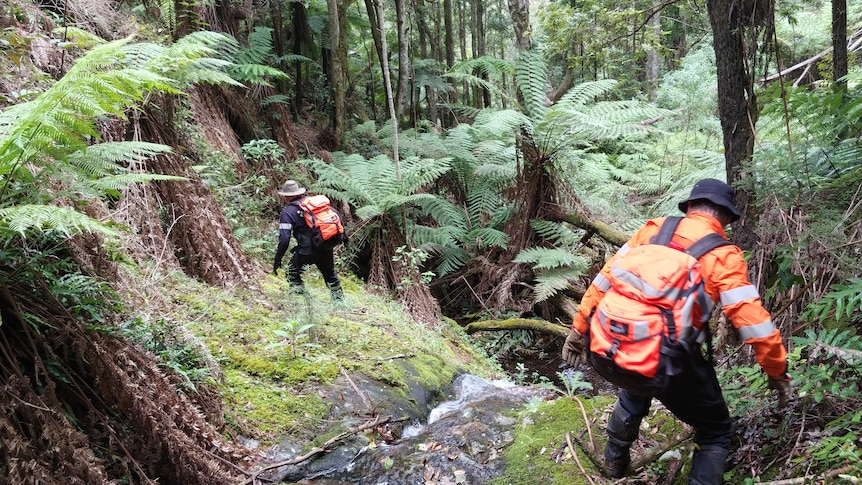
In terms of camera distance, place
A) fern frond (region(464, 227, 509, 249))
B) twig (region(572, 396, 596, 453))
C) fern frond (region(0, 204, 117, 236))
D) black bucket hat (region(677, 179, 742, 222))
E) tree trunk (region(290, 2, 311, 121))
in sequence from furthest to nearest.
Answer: tree trunk (region(290, 2, 311, 121)) < fern frond (region(464, 227, 509, 249)) < twig (region(572, 396, 596, 453)) < black bucket hat (region(677, 179, 742, 222)) < fern frond (region(0, 204, 117, 236))

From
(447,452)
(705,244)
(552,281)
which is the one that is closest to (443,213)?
(552,281)

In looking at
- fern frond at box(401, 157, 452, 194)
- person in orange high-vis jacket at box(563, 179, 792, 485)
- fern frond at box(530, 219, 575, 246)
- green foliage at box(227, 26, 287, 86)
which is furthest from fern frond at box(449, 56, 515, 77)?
person in orange high-vis jacket at box(563, 179, 792, 485)

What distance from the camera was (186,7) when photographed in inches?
275

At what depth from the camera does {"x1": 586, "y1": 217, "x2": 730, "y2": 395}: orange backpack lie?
2.14 metres

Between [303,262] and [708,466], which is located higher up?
[303,262]

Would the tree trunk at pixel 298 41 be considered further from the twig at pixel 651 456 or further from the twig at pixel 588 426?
the twig at pixel 651 456

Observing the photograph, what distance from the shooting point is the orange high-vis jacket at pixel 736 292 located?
2080 mm

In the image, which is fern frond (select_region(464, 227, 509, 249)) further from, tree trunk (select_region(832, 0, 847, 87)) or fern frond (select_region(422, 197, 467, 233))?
tree trunk (select_region(832, 0, 847, 87))

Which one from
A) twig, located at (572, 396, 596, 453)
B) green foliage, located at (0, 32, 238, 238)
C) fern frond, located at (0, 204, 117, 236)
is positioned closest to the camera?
fern frond, located at (0, 204, 117, 236)

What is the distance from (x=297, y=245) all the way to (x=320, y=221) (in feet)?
1.45

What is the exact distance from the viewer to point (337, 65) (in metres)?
9.18

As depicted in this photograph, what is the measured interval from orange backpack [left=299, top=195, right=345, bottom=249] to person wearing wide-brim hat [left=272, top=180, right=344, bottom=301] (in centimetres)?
6

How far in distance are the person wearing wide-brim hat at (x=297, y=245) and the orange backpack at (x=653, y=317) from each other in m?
3.84

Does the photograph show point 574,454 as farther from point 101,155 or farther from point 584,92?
point 584,92
